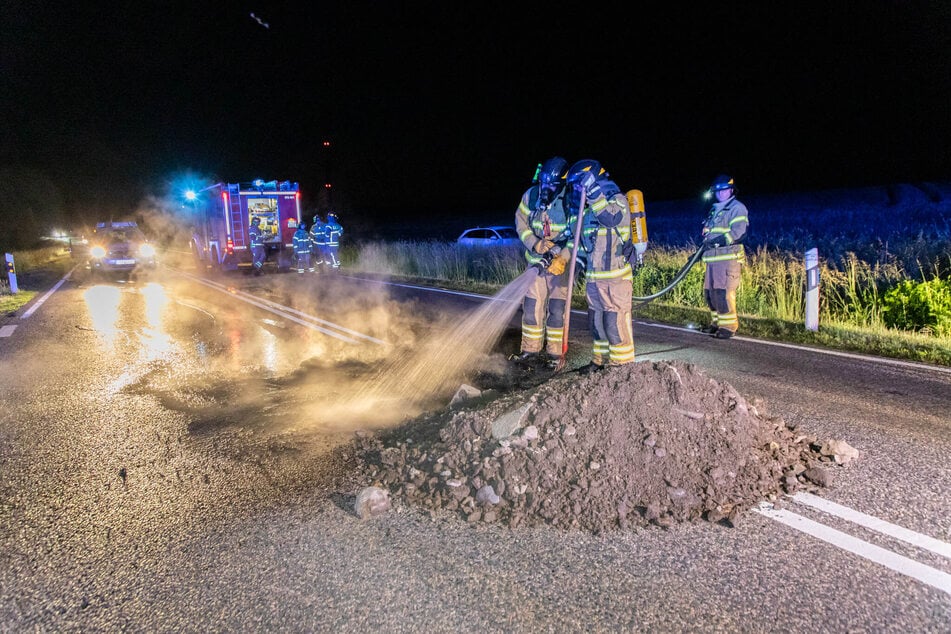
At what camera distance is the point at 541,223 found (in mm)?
6227

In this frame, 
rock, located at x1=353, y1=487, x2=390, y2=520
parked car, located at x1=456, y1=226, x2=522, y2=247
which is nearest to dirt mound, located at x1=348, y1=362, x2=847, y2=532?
rock, located at x1=353, y1=487, x2=390, y2=520

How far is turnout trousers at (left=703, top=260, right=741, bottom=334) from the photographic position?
8055mm

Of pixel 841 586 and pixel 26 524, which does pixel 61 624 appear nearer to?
pixel 26 524

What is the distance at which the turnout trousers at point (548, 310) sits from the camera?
6.47 meters

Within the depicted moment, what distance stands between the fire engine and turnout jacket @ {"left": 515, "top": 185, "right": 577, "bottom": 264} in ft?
48.6

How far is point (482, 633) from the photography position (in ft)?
8.20

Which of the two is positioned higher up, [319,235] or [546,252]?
[319,235]

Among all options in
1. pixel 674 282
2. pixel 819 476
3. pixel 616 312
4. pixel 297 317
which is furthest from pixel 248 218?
pixel 819 476

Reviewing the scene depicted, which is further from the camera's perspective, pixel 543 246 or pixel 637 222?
pixel 543 246

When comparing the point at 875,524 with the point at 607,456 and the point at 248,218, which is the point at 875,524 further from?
the point at 248,218

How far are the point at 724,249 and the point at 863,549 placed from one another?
569cm

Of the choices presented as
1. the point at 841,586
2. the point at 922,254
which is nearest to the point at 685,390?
the point at 841,586

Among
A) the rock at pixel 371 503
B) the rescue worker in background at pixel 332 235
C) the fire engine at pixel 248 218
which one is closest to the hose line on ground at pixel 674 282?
the rock at pixel 371 503

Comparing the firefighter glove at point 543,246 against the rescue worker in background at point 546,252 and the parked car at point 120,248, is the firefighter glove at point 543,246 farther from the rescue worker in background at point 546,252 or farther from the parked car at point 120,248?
the parked car at point 120,248
